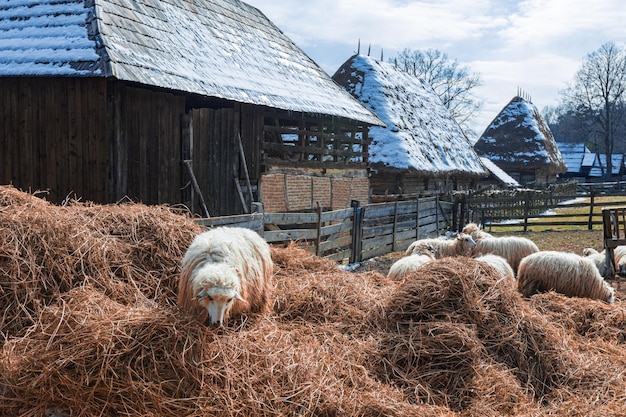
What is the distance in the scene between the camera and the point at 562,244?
1600cm

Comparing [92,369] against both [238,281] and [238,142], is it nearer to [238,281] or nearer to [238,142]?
[238,281]

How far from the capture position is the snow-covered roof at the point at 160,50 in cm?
875

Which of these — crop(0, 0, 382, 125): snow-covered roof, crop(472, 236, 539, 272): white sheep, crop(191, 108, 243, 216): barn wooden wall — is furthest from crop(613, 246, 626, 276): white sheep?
crop(191, 108, 243, 216): barn wooden wall

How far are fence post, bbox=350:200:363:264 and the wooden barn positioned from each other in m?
2.22

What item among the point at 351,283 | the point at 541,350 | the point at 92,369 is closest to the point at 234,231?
the point at 351,283

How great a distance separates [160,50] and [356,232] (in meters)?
5.56

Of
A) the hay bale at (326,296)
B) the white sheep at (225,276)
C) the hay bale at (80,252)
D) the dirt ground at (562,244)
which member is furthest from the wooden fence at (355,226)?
the white sheep at (225,276)

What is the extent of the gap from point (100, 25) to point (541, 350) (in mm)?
8439

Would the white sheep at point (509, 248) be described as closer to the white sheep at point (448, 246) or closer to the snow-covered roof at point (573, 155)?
the white sheep at point (448, 246)

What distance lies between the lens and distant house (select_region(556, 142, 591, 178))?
57.1 metres

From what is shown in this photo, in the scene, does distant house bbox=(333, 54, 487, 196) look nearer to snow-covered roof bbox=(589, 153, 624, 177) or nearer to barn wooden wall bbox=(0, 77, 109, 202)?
barn wooden wall bbox=(0, 77, 109, 202)

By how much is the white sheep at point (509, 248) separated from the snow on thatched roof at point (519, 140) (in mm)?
32511

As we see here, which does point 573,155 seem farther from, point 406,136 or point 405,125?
point 406,136

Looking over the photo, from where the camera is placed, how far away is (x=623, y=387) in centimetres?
462
